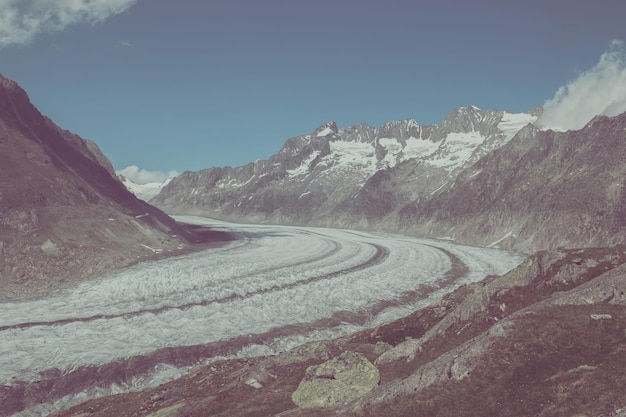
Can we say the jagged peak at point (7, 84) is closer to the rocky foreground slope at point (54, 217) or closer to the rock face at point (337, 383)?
the rocky foreground slope at point (54, 217)

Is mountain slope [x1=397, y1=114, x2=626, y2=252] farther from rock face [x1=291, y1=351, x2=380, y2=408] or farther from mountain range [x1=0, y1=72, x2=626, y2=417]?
rock face [x1=291, y1=351, x2=380, y2=408]

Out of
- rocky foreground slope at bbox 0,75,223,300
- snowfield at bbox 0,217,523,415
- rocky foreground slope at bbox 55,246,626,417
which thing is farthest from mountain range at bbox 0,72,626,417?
snowfield at bbox 0,217,523,415

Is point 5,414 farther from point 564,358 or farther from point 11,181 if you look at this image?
point 11,181

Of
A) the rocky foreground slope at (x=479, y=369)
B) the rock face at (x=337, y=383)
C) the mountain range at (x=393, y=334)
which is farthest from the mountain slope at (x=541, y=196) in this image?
the rock face at (x=337, y=383)

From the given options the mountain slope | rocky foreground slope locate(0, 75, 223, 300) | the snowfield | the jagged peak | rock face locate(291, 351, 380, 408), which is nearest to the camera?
rock face locate(291, 351, 380, 408)

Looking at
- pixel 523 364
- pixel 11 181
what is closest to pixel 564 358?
pixel 523 364

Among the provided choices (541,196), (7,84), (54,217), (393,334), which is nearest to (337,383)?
(393,334)
